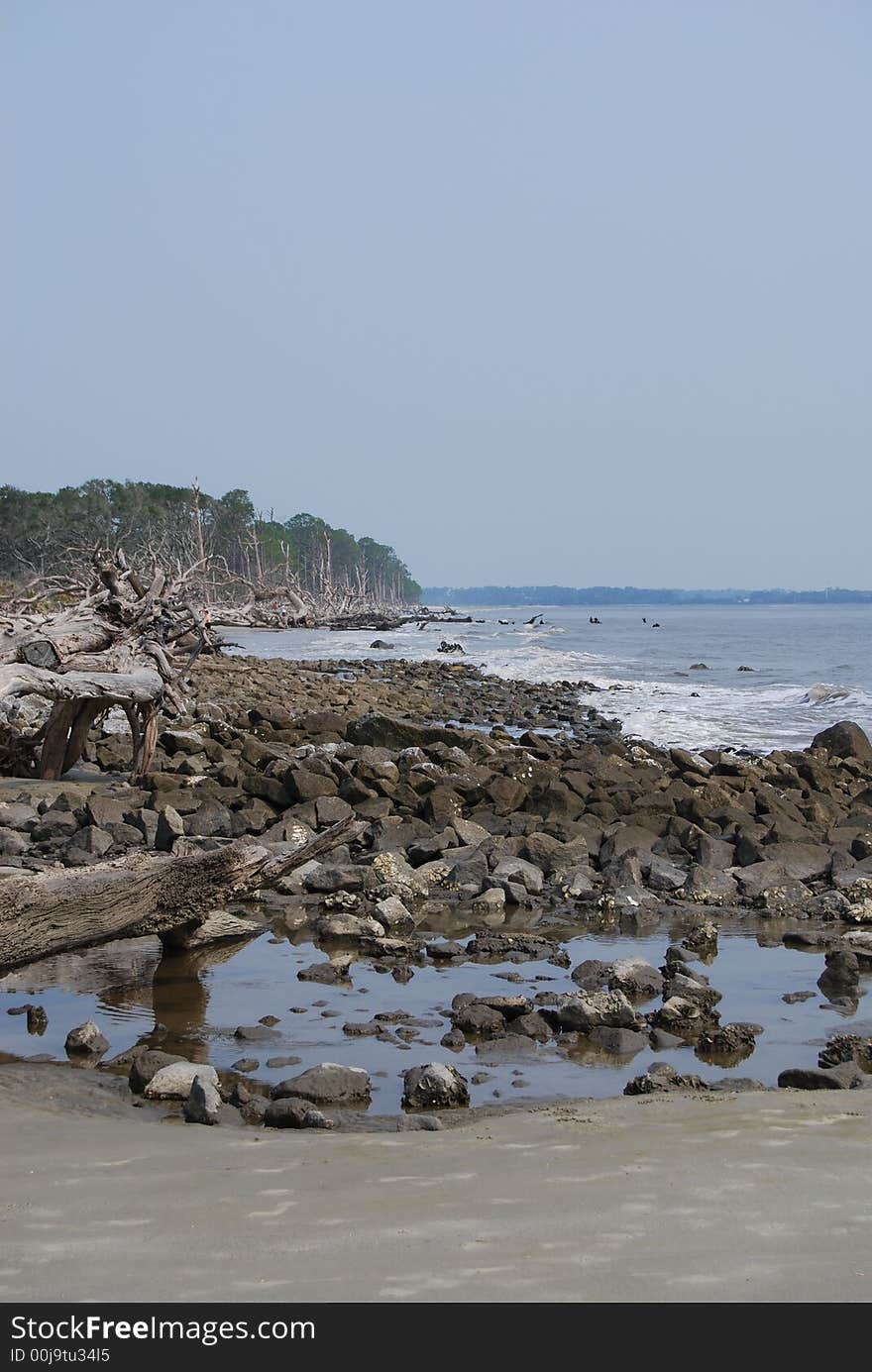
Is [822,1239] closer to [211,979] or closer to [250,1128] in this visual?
[250,1128]

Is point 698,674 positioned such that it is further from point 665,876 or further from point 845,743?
point 665,876

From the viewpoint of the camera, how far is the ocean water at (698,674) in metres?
24.2

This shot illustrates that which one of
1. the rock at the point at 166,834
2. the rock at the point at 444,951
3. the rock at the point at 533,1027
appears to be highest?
the rock at the point at 166,834

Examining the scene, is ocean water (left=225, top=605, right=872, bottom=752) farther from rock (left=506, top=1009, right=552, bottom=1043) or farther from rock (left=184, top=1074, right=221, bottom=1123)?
rock (left=184, top=1074, right=221, bottom=1123)

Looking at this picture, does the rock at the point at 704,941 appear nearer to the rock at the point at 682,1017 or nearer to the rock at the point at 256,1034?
the rock at the point at 682,1017

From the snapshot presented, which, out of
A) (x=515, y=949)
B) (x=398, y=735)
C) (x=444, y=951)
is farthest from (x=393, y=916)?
(x=398, y=735)

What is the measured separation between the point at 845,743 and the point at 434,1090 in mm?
13919

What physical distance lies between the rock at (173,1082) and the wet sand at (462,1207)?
0.27 metres

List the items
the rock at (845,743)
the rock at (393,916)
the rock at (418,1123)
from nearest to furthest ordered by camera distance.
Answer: the rock at (418,1123), the rock at (393,916), the rock at (845,743)

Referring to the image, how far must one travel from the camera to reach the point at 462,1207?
3.58m

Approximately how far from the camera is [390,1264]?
3.09 m

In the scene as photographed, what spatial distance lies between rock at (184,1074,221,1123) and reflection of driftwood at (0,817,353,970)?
62.9 inches

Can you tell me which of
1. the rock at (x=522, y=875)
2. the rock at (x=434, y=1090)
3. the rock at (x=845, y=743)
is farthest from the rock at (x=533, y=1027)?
the rock at (x=845, y=743)

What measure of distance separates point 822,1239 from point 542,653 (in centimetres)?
5050
